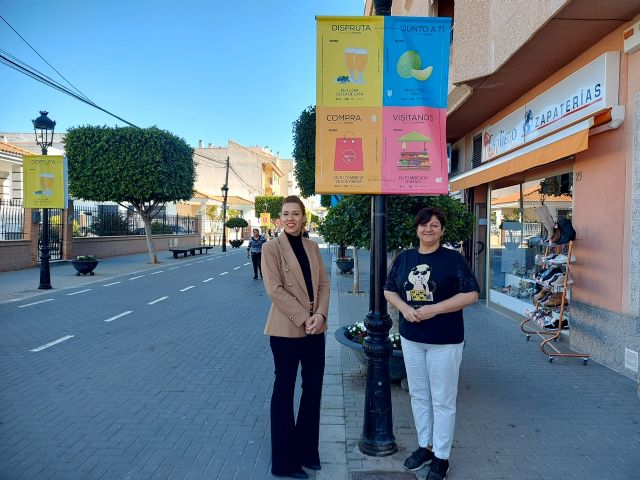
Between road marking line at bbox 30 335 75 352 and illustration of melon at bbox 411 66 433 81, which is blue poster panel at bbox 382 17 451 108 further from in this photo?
road marking line at bbox 30 335 75 352

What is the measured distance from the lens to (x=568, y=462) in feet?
11.8

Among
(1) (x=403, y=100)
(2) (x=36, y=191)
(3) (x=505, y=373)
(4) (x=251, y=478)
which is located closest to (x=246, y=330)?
(3) (x=505, y=373)

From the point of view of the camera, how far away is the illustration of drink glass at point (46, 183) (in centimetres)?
1390

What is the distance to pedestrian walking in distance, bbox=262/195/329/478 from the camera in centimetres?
332

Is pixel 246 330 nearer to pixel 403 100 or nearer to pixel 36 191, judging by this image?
pixel 403 100

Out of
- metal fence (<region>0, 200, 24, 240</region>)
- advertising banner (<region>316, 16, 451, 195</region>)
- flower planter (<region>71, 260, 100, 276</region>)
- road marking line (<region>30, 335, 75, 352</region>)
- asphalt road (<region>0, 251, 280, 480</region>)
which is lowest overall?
road marking line (<region>30, 335, 75, 352</region>)

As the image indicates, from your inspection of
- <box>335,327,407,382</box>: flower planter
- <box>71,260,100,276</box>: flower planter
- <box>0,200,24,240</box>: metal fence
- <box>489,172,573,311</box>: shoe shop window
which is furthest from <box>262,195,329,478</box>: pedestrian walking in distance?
<box>0,200,24,240</box>: metal fence

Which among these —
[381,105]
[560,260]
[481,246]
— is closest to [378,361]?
[381,105]

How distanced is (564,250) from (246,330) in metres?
5.11

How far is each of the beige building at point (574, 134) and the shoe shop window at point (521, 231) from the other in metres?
0.04

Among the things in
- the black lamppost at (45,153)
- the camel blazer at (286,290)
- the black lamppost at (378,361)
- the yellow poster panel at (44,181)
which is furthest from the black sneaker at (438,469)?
the yellow poster panel at (44,181)

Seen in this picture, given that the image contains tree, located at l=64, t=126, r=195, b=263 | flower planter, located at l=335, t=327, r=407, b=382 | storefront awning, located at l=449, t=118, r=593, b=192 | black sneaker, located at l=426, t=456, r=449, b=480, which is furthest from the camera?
tree, located at l=64, t=126, r=195, b=263

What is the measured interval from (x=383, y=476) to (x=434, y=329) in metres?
1.08

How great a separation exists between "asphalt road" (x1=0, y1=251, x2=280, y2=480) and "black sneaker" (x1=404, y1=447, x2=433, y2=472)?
39.8 inches
